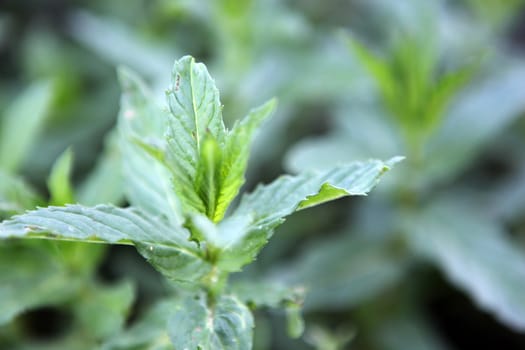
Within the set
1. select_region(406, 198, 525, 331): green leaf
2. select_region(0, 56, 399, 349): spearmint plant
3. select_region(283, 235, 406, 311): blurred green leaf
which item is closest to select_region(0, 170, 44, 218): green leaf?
select_region(0, 56, 399, 349): spearmint plant

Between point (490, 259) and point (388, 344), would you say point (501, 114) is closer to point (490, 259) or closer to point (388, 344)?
point (490, 259)

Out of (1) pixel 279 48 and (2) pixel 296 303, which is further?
(1) pixel 279 48

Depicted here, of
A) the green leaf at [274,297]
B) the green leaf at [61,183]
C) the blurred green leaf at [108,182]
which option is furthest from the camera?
the blurred green leaf at [108,182]

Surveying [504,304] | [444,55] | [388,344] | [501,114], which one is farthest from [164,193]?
[444,55]

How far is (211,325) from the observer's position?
1068 millimetres

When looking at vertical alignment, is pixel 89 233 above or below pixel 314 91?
below

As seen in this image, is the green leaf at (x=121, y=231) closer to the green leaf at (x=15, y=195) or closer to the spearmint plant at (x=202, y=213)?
the spearmint plant at (x=202, y=213)

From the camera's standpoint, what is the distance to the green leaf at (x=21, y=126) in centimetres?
170

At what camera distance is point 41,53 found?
2559 millimetres

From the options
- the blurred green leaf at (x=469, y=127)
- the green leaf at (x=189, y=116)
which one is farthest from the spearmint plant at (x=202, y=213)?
the blurred green leaf at (x=469, y=127)

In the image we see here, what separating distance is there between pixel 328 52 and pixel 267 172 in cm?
50

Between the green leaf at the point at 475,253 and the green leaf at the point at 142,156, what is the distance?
0.89 metres

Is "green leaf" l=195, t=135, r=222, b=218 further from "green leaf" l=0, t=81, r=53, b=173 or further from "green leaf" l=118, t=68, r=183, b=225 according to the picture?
"green leaf" l=0, t=81, r=53, b=173

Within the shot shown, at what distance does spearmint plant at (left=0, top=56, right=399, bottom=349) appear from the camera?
3.27 feet
